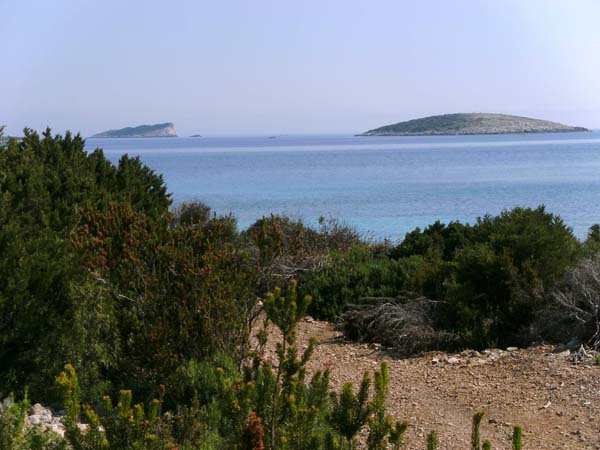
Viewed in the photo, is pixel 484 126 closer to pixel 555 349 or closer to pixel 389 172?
pixel 389 172

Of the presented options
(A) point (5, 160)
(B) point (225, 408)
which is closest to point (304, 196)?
(A) point (5, 160)

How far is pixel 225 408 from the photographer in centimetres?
334

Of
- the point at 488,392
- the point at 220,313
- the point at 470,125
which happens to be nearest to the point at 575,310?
the point at 488,392

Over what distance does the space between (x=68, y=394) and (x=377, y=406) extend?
4.42 ft

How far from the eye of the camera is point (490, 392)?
691 centimetres

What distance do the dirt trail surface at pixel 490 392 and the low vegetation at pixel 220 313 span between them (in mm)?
351

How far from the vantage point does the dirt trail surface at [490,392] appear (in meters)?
5.89

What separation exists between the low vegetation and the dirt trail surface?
35cm

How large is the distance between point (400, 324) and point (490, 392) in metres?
2.10

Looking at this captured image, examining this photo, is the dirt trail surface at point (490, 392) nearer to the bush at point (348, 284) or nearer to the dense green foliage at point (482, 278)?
the dense green foliage at point (482, 278)

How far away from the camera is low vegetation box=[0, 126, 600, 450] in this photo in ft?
11.3

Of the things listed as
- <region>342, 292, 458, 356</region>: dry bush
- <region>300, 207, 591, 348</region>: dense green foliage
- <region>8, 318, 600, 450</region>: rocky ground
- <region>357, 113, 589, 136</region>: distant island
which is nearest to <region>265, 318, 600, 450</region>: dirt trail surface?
<region>8, 318, 600, 450</region>: rocky ground

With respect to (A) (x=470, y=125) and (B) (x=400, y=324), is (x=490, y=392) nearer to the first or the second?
(B) (x=400, y=324)

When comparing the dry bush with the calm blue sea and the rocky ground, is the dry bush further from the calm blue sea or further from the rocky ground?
the calm blue sea
